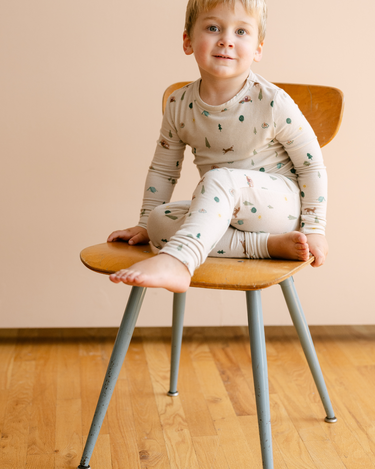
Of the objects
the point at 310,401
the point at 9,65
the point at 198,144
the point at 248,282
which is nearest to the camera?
the point at 248,282

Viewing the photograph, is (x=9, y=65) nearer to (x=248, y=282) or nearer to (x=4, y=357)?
(x=4, y=357)

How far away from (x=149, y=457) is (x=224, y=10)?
810mm

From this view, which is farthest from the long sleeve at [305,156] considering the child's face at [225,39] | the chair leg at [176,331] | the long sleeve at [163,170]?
the chair leg at [176,331]

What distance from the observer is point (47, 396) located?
1.20 m

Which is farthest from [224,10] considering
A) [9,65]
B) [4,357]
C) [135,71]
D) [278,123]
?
[4,357]

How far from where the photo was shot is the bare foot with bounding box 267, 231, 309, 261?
2.61 feet

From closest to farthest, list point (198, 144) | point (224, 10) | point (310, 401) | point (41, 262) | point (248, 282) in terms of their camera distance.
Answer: point (248, 282), point (224, 10), point (198, 144), point (310, 401), point (41, 262)

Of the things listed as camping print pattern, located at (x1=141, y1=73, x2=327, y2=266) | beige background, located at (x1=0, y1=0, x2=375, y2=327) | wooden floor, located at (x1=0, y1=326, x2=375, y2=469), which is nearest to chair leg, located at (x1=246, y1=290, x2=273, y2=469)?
camping print pattern, located at (x1=141, y1=73, x2=327, y2=266)

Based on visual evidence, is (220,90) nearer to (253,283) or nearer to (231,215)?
(231,215)

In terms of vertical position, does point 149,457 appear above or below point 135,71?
below

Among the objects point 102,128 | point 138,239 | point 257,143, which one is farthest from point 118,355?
point 102,128

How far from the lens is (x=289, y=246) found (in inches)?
32.0

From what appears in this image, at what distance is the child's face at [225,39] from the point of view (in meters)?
0.85

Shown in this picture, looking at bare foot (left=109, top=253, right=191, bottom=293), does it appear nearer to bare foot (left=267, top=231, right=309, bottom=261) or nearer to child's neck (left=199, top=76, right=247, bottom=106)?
bare foot (left=267, top=231, right=309, bottom=261)
